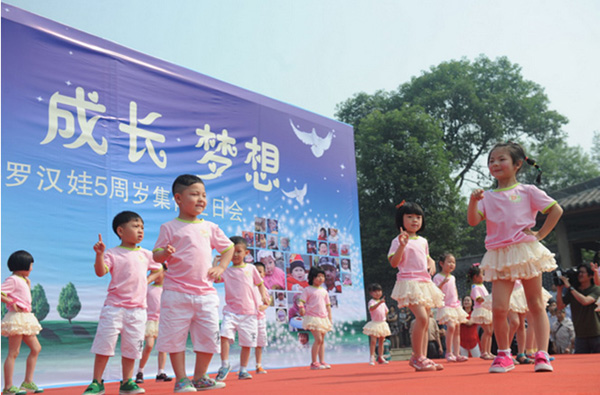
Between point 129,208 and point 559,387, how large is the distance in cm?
662

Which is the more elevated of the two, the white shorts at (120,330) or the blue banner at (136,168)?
the blue banner at (136,168)

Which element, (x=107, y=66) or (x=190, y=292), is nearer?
(x=190, y=292)

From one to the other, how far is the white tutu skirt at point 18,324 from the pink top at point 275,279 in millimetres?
4698

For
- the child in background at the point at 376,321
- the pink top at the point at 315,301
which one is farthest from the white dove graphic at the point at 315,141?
the pink top at the point at 315,301

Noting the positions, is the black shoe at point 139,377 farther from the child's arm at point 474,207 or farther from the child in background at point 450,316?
the child's arm at point 474,207

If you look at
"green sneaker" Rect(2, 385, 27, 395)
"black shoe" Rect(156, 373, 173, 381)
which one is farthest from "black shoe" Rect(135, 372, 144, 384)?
"green sneaker" Rect(2, 385, 27, 395)

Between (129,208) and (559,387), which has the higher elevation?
(129,208)

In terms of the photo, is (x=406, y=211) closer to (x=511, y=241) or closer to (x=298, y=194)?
(x=511, y=241)

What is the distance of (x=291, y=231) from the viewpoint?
11023 millimetres

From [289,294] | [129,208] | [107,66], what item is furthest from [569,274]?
[107,66]

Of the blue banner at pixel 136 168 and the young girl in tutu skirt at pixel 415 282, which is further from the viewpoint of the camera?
the blue banner at pixel 136 168

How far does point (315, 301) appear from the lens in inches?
367

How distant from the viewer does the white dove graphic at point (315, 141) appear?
1169 cm

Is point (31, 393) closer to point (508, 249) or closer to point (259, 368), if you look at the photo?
point (259, 368)
